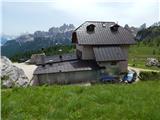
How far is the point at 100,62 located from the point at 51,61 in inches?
397

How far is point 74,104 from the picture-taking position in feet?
29.8

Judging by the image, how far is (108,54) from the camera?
4516 centimetres

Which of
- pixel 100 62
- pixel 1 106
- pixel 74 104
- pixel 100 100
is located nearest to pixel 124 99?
pixel 100 100

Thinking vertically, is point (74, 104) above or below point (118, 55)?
above

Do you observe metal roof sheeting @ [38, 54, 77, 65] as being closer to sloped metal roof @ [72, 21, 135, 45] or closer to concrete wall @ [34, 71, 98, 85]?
sloped metal roof @ [72, 21, 135, 45]

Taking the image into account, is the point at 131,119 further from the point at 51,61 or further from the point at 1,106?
the point at 51,61

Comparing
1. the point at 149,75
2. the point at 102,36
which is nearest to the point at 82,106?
the point at 149,75

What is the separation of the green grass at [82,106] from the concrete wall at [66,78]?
30368mm

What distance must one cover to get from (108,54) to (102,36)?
394cm

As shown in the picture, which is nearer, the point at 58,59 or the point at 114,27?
the point at 114,27

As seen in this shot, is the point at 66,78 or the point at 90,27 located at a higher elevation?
the point at 90,27

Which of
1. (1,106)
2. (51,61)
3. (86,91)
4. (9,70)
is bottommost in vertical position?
(51,61)

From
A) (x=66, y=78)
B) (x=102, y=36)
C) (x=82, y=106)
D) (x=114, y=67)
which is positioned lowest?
(x=66, y=78)

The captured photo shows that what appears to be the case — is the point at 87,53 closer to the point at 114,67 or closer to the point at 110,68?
the point at 110,68
